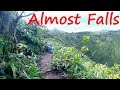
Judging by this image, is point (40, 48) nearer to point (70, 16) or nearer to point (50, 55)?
point (50, 55)

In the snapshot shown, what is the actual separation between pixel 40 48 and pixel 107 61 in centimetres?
106

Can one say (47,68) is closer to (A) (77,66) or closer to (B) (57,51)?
(B) (57,51)

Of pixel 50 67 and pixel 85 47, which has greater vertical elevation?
pixel 85 47

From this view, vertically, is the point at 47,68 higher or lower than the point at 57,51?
lower

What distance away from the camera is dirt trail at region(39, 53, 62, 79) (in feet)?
14.5

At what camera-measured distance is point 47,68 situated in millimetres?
4465

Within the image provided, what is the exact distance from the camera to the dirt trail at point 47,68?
4406 millimetres

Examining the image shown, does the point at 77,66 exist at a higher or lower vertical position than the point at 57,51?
lower

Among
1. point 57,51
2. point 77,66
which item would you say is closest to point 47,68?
point 57,51
